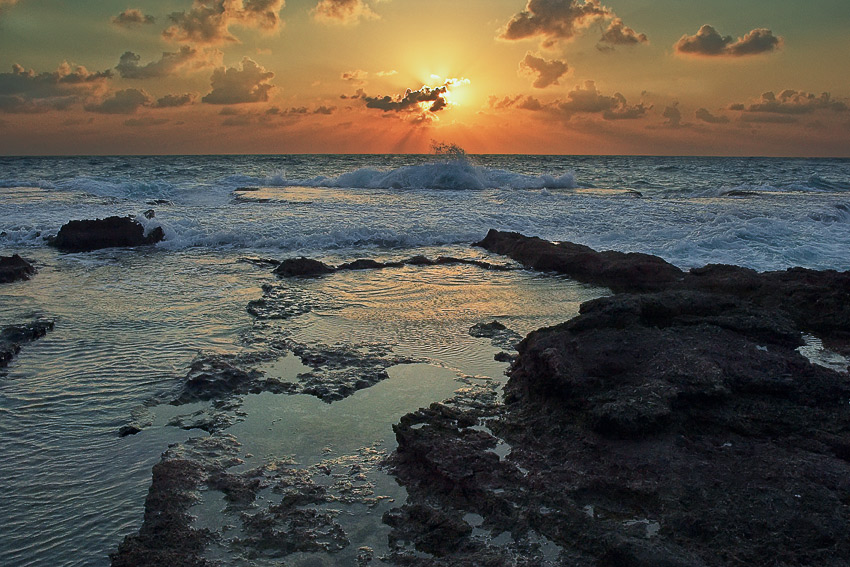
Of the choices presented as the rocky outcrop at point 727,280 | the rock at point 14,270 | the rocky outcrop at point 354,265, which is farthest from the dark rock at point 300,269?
the rock at point 14,270

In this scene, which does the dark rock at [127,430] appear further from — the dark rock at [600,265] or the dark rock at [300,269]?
the dark rock at [600,265]

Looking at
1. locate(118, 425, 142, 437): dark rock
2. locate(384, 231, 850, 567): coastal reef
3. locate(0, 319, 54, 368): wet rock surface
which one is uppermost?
locate(384, 231, 850, 567): coastal reef

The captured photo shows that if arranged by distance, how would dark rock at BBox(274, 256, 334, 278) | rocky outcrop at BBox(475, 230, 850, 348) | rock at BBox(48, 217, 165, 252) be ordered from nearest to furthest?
rocky outcrop at BBox(475, 230, 850, 348)
dark rock at BBox(274, 256, 334, 278)
rock at BBox(48, 217, 165, 252)

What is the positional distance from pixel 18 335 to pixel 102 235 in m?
6.99

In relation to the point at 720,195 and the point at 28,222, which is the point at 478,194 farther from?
the point at 28,222

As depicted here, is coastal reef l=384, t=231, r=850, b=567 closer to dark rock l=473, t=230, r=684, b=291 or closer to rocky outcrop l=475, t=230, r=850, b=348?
rocky outcrop l=475, t=230, r=850, b=348

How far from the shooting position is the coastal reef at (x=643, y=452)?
269cm

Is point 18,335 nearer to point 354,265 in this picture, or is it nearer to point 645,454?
point 354,265

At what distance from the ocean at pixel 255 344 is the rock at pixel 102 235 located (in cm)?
39

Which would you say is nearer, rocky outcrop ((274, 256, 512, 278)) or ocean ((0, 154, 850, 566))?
ocean ((0, 154, 850, 566))

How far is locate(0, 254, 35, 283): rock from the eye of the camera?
8.62 metres

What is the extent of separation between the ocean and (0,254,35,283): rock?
0.28 m

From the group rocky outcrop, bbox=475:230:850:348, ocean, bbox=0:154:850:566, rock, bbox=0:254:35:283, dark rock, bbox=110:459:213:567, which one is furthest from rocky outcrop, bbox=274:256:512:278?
dark rock, bbox=110:459:213:567

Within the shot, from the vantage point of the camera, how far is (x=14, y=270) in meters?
8.77
